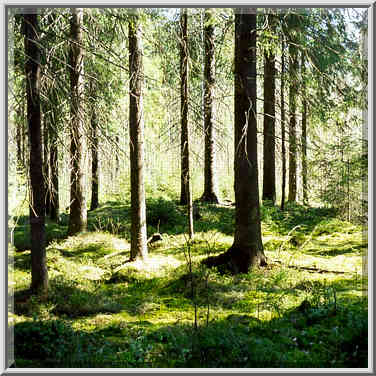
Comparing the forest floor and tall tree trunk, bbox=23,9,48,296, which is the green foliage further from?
tall tree trunk, bbox=23,9,48,296

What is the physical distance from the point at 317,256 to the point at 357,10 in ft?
15.1

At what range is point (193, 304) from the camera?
18.2 ft

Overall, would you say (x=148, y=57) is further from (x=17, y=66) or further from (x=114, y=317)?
(x=114, y=317)

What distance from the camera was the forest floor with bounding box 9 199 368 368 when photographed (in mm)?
3695

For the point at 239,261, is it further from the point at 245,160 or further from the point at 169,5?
the point at 169,5

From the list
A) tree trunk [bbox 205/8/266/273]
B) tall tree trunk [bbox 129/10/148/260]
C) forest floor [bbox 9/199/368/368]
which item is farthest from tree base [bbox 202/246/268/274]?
tall tree trunk [bbox 129/10/148/260]

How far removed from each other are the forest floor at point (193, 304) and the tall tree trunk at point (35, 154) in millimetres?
347

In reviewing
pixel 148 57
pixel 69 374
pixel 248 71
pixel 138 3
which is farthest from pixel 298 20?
pixel 69 374

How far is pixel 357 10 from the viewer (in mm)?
5242

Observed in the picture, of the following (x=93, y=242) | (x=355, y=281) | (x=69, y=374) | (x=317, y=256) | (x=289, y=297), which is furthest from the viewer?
(x=93, y=242)

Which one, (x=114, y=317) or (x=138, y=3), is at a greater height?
(x=138, y=3)

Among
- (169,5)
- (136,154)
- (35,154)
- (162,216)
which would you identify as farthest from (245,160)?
(162,216)

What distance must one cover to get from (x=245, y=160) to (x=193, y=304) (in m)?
2.63

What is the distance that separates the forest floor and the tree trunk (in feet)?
1.06
